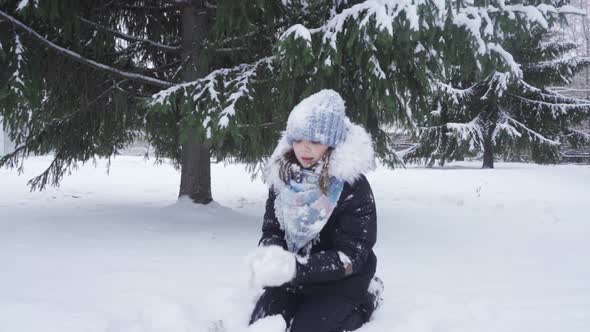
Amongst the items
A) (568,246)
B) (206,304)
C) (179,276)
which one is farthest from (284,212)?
(568,246)

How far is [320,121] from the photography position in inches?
94.2

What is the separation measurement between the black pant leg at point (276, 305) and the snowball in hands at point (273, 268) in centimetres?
37

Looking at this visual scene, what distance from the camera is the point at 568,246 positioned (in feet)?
16.6

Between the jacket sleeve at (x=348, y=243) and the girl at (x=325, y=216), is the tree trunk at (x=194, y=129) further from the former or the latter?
the jacket sleeve at (x=348, y=243)

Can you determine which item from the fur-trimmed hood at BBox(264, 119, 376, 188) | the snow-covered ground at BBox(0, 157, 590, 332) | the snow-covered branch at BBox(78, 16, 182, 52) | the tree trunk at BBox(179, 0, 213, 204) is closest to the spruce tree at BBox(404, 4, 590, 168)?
the snow-covered ground at BBox(0, 157, 590, 332)

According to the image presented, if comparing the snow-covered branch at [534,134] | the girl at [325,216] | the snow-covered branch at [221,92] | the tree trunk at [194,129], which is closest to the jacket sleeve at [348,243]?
the girl at [325,216]

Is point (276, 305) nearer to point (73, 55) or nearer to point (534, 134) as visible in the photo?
point (73, 55)

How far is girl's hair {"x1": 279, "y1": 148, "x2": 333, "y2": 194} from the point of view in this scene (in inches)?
94.9

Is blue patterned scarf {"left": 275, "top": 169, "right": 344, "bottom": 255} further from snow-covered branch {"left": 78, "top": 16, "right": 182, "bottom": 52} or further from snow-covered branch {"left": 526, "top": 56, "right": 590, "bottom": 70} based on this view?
snow-covered branch {"left": 526, "top": 56, "right": 590, "bottom": 70}

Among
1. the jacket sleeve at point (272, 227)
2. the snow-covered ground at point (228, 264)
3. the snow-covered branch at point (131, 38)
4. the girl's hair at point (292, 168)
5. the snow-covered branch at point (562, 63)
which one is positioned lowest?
the snow-covered ground at point (228, 264)

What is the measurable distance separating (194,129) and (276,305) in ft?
9.43

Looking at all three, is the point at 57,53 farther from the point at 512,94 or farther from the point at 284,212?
the point at 512,94

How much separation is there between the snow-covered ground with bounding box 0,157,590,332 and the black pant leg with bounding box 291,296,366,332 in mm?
266

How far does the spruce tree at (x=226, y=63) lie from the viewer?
14.0 feet
